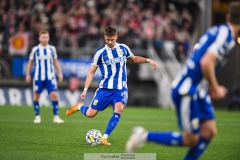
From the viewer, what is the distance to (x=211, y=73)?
661 centimetres

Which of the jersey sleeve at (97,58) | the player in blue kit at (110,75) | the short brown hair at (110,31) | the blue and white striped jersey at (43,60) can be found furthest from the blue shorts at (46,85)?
the short brown hair at (110,31)

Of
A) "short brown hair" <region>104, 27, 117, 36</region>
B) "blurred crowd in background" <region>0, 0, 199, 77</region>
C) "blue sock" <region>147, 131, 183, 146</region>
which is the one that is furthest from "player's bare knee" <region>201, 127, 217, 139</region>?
"blurred crowd in background" <region>0, 0, 199, 77</region>

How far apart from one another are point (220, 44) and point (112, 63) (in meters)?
4.46

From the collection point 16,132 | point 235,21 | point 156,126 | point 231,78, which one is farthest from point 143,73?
point 235,21

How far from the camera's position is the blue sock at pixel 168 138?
276 inches

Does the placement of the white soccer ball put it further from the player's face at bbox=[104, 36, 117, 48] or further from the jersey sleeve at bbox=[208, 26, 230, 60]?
the jersey sleeve at bbox=[208, 26, 230, 60]

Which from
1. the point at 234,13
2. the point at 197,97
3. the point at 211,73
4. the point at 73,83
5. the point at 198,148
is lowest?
the point at 73,83

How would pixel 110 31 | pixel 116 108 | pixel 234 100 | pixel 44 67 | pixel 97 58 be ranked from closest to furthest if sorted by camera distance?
pixel 110 31
pixel 116 108
pixel 97 58
pixel 44 67
pixel 234 100

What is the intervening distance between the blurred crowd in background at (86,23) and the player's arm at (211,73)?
17.6m

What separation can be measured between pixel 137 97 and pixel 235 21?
20.8 meters

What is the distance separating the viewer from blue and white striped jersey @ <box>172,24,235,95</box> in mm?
6844

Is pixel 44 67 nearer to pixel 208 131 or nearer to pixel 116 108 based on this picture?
pixel 116 108

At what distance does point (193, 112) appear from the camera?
22.8 ft

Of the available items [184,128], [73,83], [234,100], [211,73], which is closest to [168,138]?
[184,128]
